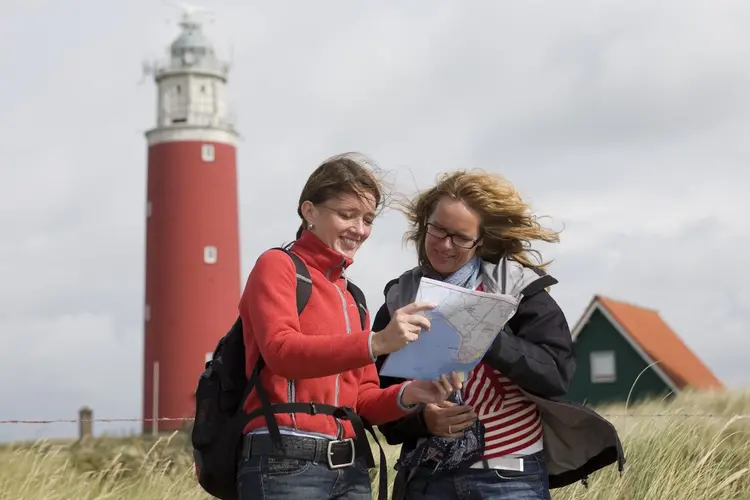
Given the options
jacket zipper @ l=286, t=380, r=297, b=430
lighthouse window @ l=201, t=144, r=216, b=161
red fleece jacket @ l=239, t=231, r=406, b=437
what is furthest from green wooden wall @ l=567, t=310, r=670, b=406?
jacket zipper @ l=286, t=380, r=297, b=430

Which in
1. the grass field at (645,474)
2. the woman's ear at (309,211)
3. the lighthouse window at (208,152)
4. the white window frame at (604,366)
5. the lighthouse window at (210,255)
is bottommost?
the white window frame at (604,366)

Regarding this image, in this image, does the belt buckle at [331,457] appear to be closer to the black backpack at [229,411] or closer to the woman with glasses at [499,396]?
the black backpack at [229,411]

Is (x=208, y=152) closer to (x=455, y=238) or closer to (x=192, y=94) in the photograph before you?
(x=192, y=94)

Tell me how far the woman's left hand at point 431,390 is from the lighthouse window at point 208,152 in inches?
1312

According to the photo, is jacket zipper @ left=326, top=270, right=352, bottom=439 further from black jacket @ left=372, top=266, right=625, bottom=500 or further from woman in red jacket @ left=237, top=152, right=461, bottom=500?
black jacket @ left=372, top=266, right=625, bottom=500

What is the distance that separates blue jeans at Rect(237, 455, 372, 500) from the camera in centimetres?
344

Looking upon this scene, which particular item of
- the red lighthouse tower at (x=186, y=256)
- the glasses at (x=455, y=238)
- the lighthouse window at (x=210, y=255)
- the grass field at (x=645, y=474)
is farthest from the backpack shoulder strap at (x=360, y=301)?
the lighthouse window at (x=210, y=255)

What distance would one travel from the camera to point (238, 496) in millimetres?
3580

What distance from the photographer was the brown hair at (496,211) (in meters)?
3.99

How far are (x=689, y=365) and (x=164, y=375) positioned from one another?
15.5m

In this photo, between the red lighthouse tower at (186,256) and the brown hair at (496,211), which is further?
the red lighthouse tower at (186,256)

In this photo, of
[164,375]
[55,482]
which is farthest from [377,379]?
[164,375]

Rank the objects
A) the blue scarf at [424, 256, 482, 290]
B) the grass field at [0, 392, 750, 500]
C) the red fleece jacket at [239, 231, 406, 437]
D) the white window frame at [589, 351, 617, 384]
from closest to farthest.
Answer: the red fleece jacket at [239, 231, 406, 437], the blue scarf at [424, 256, 482, 290], the grass field at [0, 392, 750, 500], the white window frame at [589, 351, 617, 384]

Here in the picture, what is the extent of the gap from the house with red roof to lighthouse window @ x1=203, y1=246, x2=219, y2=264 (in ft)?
38.3
